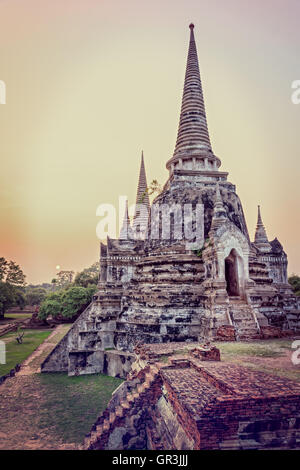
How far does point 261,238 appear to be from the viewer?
27.6 m

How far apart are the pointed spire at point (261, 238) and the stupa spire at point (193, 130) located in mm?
8988

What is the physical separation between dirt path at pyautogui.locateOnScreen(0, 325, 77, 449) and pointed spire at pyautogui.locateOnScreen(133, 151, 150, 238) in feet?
56.8

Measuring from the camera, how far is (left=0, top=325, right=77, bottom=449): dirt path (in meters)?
9.97

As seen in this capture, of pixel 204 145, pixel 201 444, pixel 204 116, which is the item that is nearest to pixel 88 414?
pixel 201 444

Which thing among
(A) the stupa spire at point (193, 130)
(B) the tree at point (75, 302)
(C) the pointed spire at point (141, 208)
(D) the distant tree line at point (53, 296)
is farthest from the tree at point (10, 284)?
(A) the stupa spire at point (193, 130)

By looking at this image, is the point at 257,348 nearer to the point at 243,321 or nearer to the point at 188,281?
the point at 243,321

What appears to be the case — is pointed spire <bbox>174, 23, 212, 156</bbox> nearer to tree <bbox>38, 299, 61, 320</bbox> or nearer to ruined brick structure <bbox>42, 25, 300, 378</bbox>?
ruined brick structure <bbox>42, 25, 300, 378</bbox>

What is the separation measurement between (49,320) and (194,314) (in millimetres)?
29662

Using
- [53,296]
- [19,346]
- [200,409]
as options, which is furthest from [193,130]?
[53,296]

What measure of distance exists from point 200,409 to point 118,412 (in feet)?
11.3

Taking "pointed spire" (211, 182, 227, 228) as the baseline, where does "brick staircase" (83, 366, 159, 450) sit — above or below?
below

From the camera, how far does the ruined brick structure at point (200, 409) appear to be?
18.8 feet

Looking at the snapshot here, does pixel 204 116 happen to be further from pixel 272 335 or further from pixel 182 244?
pixel 272 335

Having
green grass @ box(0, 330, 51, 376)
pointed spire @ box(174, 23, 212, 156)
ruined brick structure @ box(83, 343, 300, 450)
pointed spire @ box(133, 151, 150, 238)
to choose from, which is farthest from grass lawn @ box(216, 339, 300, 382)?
pointed spire @ box(133, 151, 150, 238)
